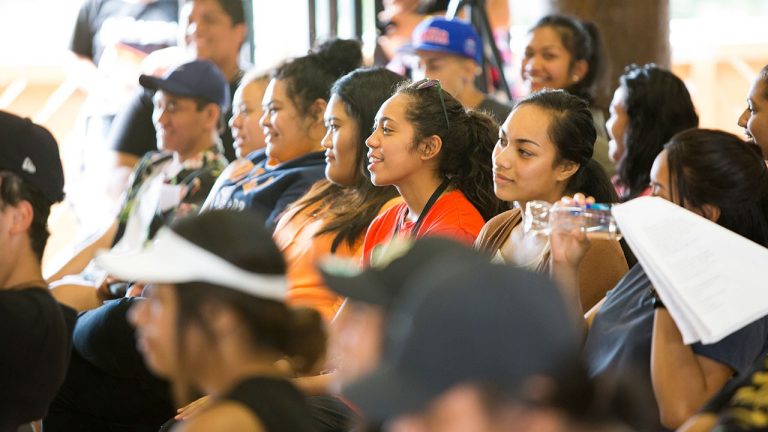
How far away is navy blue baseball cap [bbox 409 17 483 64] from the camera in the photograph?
397 cm

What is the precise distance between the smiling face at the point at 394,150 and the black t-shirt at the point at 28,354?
2.85 ft

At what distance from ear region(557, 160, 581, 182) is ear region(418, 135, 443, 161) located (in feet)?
1.04

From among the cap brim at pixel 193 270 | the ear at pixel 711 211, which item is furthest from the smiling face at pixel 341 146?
the cap brim at pixel 193 270

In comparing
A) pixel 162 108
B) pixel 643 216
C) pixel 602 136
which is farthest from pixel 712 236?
pixel 162 108

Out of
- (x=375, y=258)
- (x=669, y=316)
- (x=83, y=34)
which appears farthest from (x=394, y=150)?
(x=83, y=34)

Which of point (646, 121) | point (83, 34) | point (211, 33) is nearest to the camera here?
point (646, 121)

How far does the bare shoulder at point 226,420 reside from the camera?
1536mm

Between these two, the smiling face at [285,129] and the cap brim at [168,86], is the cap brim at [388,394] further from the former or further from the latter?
the cap brim at [168,86]

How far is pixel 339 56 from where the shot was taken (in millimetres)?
3617

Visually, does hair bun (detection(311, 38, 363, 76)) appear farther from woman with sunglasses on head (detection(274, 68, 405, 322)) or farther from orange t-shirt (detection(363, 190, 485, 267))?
orange t-shirt (detection(363, 190, 485, 267))

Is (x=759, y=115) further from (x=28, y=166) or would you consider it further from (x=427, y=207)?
(x=28, y=166)

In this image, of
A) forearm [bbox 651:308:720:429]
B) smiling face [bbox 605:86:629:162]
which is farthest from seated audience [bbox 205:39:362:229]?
forearm [bbox 651:308:720:429]

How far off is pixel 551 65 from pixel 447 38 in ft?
1.26

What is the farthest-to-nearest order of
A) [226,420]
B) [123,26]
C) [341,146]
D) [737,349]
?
[123,26], [341,146], [737,349], [226,420]
